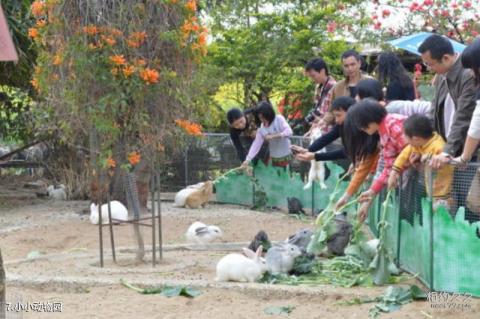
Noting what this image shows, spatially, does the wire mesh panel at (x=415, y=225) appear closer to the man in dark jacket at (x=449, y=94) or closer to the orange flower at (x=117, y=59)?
the man in dark jacket at (x=449, y=94)

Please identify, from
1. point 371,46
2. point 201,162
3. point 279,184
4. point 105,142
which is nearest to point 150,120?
point 105,142

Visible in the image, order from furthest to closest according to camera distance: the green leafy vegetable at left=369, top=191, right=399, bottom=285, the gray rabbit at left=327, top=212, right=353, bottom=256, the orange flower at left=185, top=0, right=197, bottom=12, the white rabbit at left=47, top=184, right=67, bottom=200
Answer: the white rabbit at left=47, top=184, right=67, bottom=200
the gray rabbit at left=327, top=212, right=353, bottom=256
the orange flower at left=185, top=0, right=197, bottom=12
the green leafy vegetable at left=369, top=191, right=399, bottom=285

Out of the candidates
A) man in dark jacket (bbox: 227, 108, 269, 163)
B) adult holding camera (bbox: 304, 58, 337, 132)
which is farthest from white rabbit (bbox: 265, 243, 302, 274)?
man in dark jacket (bbox: 227, 108, 269, 163)

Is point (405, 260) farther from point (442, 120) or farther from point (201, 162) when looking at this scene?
point (201, 162)

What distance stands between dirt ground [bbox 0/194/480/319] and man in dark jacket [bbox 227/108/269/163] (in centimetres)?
85

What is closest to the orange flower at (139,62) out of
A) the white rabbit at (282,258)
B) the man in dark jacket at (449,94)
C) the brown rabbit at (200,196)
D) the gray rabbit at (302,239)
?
the white rabbit at (282,258)

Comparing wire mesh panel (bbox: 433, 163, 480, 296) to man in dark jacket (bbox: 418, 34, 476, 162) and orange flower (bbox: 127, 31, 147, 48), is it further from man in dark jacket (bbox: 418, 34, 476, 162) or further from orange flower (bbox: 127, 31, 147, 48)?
orange flower (bbox: 127, 31, 147, 48)

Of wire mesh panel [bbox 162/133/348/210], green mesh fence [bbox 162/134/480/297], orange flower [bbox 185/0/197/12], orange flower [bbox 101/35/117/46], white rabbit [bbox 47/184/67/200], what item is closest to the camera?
green mesh fence [bbox 162/134/480/297]

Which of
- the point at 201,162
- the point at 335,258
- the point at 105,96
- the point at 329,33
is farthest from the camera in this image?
the point at 329,33

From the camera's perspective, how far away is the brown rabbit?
37.4 ft

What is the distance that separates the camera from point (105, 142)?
6895 millimetres

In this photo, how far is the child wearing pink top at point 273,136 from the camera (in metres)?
10.6

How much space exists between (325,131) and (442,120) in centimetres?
296

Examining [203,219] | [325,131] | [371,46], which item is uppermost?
[371,46]
